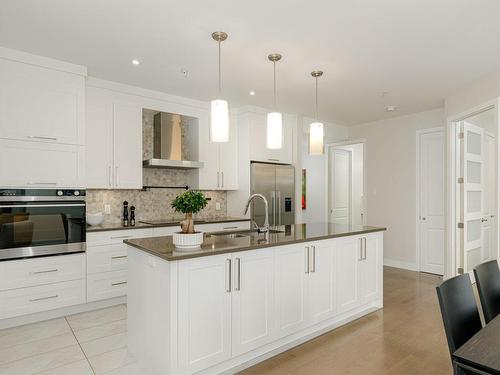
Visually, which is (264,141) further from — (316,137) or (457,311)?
(457,311)

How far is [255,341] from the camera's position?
2320 mm

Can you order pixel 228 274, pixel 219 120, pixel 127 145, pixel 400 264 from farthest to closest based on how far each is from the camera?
pixel 400 264 → pixel 127 145 → pixel 219 120 → pixel 228 274

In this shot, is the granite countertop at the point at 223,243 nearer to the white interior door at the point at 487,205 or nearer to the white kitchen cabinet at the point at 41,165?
the white kitchen cabinet at the point at 41,165

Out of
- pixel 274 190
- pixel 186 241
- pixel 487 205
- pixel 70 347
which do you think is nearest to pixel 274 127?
pixel 186 241

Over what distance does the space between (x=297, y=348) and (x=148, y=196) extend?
2.83 m

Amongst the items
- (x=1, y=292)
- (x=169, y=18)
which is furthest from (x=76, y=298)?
(x=169, y=18)

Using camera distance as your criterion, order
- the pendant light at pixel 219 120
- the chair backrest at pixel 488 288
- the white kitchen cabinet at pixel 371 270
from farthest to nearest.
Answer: the white kitchen cabinet at pixel 371 270, the pendant light at pixel 219 120, the chair backrest at pixel 488 288

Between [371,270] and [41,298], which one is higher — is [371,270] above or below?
above

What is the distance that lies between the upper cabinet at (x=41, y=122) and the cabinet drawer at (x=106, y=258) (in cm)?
74

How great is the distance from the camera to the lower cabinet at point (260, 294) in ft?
6.58

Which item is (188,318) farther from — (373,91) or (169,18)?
(373,91)

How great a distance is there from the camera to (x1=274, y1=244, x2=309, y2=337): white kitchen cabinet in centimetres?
247

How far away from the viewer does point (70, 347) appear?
2631mm

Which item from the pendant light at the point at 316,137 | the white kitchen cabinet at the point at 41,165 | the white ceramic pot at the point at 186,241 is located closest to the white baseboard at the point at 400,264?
the pendant light at the point at 316,137
